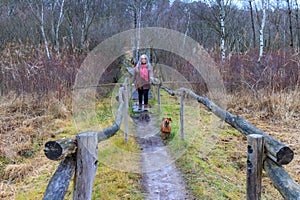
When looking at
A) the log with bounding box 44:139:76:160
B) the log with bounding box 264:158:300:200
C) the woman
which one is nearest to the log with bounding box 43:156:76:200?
the log with bounding box 44:139:76:160

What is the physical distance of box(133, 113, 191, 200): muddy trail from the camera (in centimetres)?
357

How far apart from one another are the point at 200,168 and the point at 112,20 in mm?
20543

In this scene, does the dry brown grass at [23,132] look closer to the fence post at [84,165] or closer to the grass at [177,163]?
the grass at [177,163]

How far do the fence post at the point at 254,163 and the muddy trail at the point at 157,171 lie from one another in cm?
145

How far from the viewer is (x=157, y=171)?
430cm

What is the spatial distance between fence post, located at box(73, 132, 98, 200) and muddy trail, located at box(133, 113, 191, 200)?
163 cm

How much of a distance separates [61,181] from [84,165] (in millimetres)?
297

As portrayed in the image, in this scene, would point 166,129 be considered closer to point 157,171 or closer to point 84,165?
point 157,171

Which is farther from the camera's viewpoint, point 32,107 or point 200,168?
point 32,107

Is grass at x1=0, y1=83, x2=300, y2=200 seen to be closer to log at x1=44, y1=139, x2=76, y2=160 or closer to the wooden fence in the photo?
the wooden fence

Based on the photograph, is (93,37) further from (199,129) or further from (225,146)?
(225,146)

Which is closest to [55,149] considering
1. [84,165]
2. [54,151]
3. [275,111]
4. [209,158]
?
[54,151]

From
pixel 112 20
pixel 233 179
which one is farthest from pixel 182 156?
pixel 112 20

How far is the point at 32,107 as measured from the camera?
764 cm
